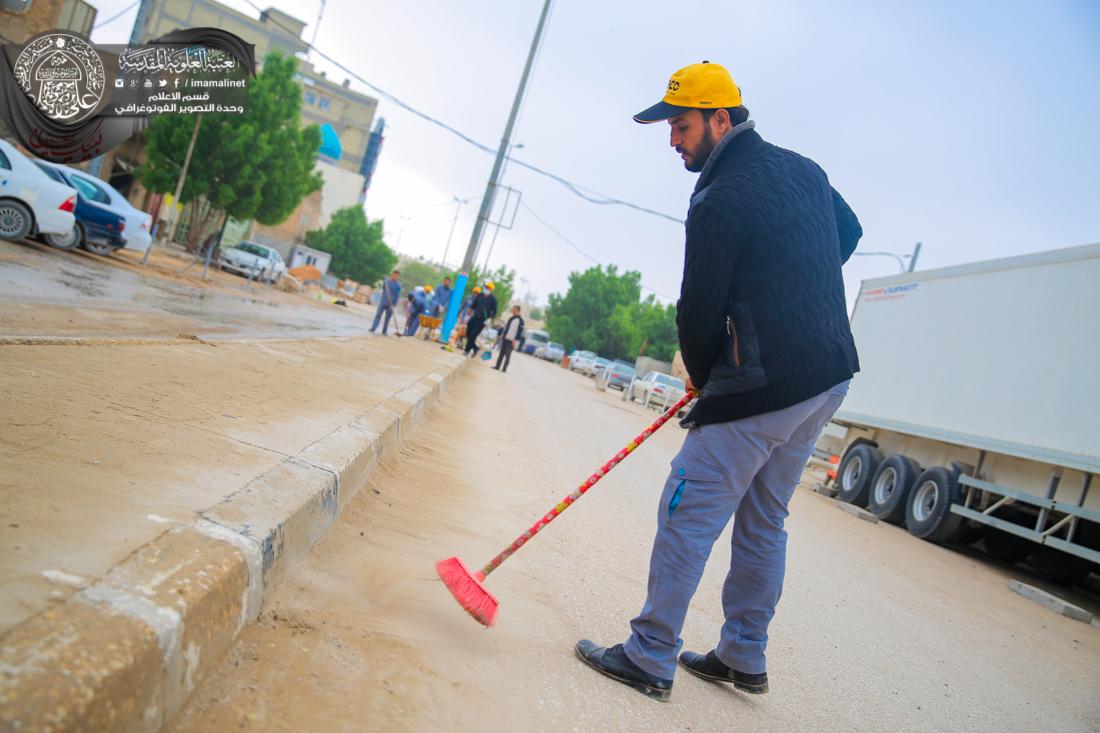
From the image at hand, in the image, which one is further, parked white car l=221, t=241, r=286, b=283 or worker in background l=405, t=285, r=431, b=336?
Answer: parked white car l=221, t=241, r=286, b=283

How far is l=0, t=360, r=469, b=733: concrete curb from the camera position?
1186 mm

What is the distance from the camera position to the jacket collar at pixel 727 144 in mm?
2680

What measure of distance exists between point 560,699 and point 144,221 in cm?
1694

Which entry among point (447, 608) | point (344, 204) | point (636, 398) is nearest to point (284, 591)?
point (447, 608)

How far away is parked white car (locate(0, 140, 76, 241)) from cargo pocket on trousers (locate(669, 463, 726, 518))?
41.0 feet

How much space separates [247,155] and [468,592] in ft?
92.5

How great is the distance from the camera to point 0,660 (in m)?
1.17

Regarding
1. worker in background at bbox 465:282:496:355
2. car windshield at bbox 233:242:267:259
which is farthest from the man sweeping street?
car windshield at bbox 233:242:267:259

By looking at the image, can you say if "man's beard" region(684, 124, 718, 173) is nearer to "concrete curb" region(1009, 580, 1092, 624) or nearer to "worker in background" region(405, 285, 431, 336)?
"concrete curb" region(1009, 580, 1092, 624)

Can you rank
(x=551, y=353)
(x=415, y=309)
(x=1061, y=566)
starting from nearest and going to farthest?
1. (x=1061, y=566)
2. (x=415, y=309)
3. (x=551, y=353)

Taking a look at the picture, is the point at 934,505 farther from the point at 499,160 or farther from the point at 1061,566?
the point at 499,160

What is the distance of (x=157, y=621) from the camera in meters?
1.46

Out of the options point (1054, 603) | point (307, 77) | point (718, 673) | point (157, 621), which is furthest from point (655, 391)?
point (307, 77)

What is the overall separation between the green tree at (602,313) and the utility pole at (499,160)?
45.9 m
